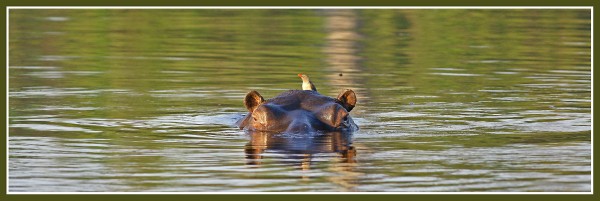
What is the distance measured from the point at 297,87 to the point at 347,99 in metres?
5.30

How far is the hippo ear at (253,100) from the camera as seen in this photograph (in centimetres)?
1443

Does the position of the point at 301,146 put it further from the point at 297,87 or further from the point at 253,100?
the point at 297,87

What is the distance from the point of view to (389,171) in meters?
11.3

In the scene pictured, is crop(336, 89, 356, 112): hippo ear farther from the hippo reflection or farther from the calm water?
the hippo reflection

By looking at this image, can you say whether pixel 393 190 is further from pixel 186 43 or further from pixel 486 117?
pixel 186 43

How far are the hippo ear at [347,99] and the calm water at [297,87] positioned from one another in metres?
0.43

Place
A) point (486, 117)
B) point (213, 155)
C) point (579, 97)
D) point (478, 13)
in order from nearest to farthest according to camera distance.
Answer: point (213, 155) < point (486, 117) < point (579, 97) < point (478, 13)

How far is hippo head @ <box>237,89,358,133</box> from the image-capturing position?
45.0ft

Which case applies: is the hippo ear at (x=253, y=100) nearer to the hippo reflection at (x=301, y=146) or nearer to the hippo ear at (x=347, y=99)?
the hippo reflection at (x=301, y=146)

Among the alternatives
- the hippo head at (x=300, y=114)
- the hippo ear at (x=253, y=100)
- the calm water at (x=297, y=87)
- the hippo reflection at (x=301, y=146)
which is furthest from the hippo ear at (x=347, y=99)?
the hippo ear at (x=253, y=100)

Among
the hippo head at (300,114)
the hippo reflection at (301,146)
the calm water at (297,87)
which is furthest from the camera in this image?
the hippo head at (300,114)

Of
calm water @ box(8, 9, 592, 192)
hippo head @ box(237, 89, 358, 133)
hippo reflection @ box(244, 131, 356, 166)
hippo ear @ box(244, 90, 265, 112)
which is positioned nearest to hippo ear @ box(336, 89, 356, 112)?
hippo head @ box(237, 89, 358, 133)

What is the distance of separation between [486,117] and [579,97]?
2806mm

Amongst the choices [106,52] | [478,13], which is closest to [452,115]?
[106,52]
